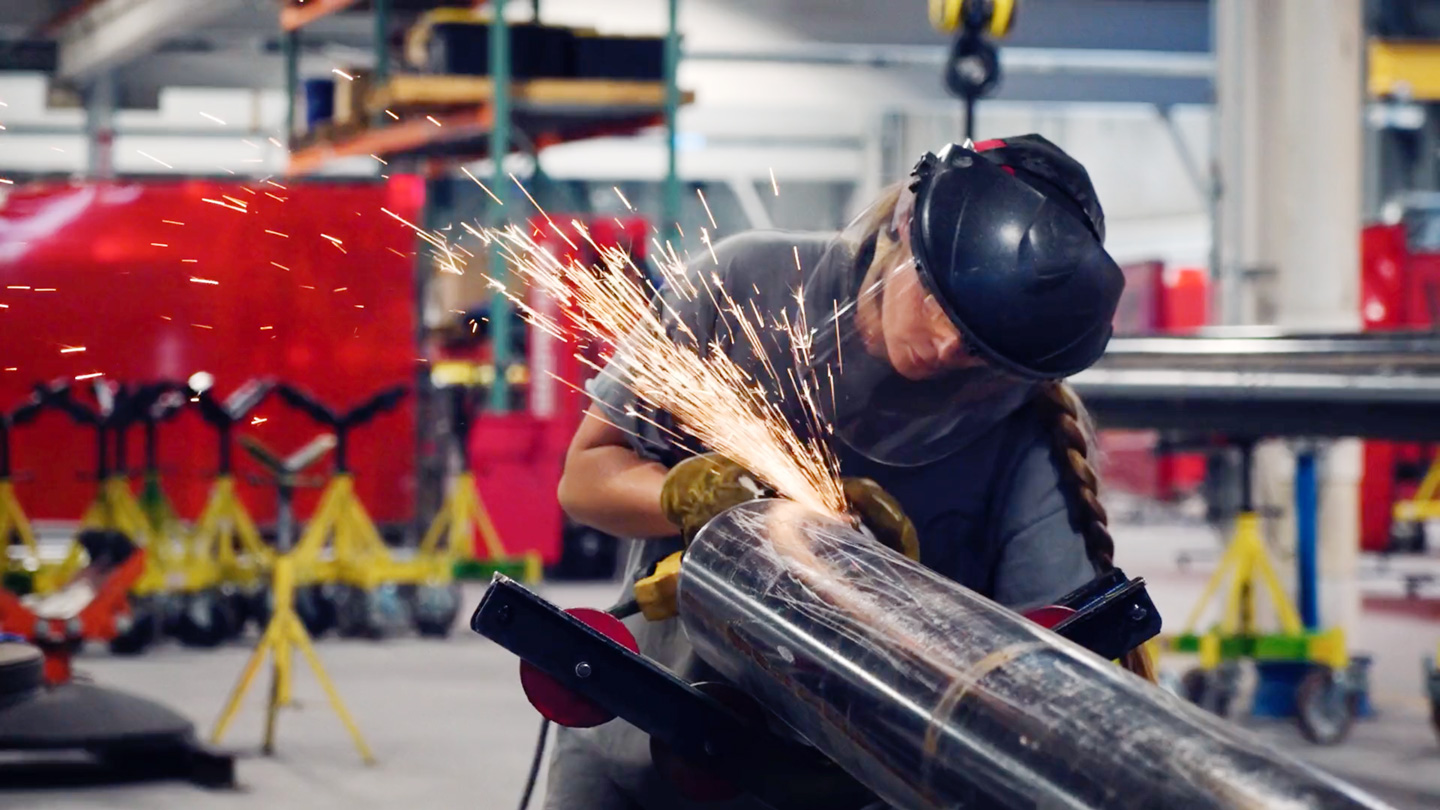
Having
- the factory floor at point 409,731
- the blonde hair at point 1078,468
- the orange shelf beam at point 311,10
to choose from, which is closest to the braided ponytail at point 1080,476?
the blonde hair at point 1078,468

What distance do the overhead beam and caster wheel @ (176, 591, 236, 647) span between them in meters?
7.78

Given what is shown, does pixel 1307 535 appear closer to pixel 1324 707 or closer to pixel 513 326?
pixel 1324 707

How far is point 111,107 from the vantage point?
18734mm

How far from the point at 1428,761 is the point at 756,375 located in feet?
14.1

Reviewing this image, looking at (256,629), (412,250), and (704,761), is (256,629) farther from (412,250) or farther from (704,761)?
(704,761)

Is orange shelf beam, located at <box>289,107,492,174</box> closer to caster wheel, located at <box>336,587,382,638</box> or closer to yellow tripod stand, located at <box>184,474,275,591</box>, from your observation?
yellow tripod stand, located at <box>184,474,275,591</box>

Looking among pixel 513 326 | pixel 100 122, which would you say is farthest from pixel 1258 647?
pixel 100 122

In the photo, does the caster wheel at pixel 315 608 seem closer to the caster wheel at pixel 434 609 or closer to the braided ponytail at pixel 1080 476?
the caster wheel at pixel 434 609

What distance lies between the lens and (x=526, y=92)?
7781 millimetres

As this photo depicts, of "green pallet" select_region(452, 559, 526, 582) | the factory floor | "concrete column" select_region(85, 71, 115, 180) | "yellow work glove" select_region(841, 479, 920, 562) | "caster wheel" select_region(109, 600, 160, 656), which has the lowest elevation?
the factory floor

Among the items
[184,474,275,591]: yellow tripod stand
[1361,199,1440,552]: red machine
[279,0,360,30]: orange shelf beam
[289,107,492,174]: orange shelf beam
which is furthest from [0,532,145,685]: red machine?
[1361,199,1440,552]: red machine

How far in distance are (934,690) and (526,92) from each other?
6935mm

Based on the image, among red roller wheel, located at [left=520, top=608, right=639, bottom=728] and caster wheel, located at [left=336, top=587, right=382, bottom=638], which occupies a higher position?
red roller wheel, located at [left=520, top=608, right=639, bottom=728]

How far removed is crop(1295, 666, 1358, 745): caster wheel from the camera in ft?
17.9
